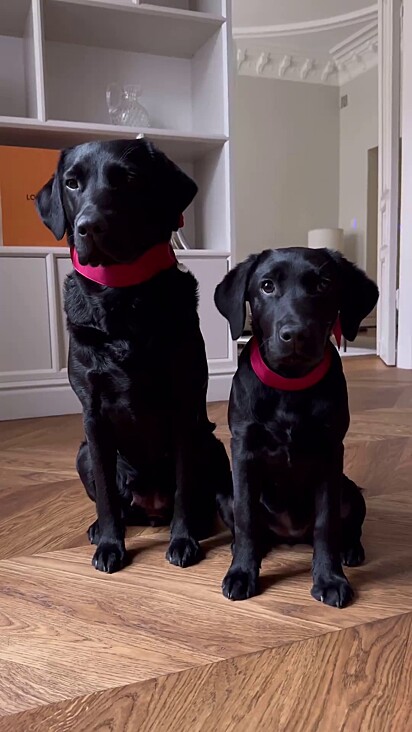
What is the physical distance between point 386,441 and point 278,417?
3.42 feet

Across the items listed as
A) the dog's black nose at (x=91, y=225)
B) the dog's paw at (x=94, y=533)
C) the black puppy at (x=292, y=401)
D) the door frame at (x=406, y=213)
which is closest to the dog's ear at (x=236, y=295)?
the black puppy at (x=292, y=401)

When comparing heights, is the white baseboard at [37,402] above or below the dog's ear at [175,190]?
below

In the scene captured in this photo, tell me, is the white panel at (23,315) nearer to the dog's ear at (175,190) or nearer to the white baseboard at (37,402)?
the white baseboard at (37,402)

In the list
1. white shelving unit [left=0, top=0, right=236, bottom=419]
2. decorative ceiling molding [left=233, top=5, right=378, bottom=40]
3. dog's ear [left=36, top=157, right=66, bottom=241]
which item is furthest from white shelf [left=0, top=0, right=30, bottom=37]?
decorative ceiling molding [left=233, top=5, right=378, bottom=40]

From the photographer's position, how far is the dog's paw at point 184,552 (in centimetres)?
112

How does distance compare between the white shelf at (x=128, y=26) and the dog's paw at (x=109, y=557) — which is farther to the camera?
the white shelf at (x=128, y=26)

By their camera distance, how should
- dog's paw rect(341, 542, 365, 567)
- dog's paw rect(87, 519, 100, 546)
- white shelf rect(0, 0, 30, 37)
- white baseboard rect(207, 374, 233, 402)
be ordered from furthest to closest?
white baseboard rect(207, 374, 233, 402), white shelf rect(0, 0, 30, 37), dog's paw rect(87, 519, 100, 546), dog's paw rect(341, 542, 365, 567)

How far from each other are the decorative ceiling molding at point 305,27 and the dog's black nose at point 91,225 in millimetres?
5628

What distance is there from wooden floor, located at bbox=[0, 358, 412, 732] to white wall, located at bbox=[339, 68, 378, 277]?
571 centimetres

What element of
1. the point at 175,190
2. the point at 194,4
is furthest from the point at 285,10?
the point at 175,190

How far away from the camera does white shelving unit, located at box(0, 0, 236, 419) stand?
89.7 inches

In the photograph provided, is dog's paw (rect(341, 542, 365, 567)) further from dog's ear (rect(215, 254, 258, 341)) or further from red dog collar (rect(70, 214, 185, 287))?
red dog collar (rect(70, 214, 185, 287))

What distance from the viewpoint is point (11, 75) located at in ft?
8.13

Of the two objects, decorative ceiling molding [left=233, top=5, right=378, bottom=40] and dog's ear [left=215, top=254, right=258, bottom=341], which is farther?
decorative ceiling molding [left=233, top=5, right=378, bottom=40]
